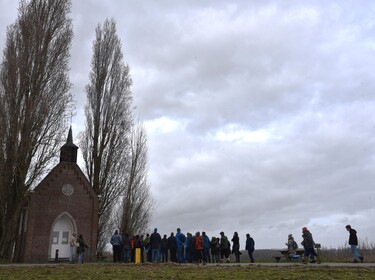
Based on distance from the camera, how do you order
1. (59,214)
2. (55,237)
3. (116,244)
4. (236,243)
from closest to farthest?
(236,243)
(116,244)
(55,237)
(59,214)

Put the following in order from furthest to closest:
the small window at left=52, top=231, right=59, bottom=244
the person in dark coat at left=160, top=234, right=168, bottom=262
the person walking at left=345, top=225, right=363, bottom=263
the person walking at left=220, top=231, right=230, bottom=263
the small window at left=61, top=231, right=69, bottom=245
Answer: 1. the small window at left=61, top=231, right=69, bottom=245
2. the small window at left=52, top=231, right=59, bottom=244
3. the person walking at left=220, top=231, right=230, bottom=263
4. the person in dark coat at left=160, top=234, right=168, bottom=262
5. the person walking at left=345, top=225, right=363, bottom=263

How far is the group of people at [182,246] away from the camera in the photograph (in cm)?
2186

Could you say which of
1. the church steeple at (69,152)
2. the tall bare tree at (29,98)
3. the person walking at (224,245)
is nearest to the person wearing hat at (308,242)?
the person walking at (224,245)

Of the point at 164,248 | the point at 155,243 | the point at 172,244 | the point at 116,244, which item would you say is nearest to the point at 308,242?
the point at 172,244

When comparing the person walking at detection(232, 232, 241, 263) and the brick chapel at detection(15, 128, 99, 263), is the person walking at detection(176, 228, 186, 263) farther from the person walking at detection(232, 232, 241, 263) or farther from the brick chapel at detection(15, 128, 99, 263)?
the brick chapel at detection(15, 128, 99, 263)

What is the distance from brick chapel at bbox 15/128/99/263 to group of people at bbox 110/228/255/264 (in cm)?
814

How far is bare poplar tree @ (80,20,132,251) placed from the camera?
34.1m

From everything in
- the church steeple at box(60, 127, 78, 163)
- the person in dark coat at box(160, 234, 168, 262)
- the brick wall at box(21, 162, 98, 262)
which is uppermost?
the church steeple at box(60, 127, 78, 163)

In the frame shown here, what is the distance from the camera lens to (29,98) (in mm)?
26422

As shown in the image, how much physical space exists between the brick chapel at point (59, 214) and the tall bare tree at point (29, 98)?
3745 millimetres

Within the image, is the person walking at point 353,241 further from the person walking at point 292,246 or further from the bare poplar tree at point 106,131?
the bare poplar tree at point 106,131

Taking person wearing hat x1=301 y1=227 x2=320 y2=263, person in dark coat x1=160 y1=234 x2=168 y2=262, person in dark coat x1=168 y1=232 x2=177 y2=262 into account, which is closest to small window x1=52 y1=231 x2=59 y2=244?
person in dark coat x1=160 y1=234 x2=168 y2=262

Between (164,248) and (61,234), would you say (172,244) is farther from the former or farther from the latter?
(61,234)

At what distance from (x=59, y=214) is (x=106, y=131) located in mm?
7732
